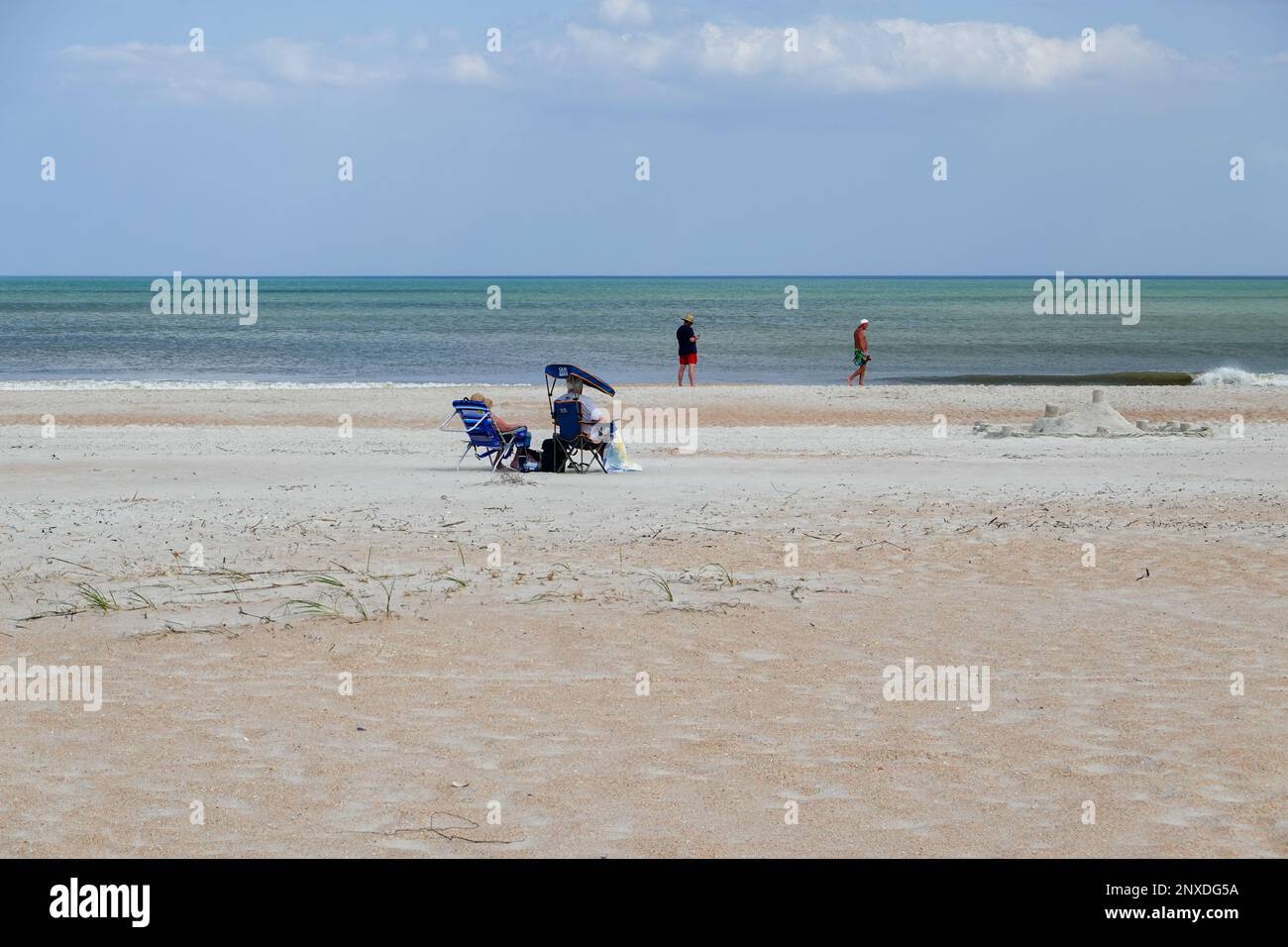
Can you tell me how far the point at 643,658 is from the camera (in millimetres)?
7191

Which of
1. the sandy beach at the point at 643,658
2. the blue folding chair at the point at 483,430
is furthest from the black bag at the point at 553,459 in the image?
the sandy beach at the point at 643,658

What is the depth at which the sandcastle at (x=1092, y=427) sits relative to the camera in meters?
17.2

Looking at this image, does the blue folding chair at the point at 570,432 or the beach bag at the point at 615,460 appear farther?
the beach bag at the point at 615,460

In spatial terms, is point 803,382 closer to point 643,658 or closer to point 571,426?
point 571,426

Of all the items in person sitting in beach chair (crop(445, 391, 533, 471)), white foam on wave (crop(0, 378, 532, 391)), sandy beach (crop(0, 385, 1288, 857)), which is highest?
white foam on wave (crop(0, 378, 532, 391))

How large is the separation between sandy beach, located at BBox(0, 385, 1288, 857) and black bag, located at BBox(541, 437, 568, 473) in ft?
2.43

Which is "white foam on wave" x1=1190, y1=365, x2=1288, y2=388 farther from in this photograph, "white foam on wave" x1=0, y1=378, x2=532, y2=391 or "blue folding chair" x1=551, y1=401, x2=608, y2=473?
"blue folding chair" x1=551, y1=401, x2=608, y2=473

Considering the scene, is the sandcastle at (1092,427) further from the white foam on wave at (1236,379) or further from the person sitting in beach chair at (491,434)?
the white foam on wave at (1236,379)

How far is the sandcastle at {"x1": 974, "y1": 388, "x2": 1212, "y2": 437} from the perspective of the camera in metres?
17.2

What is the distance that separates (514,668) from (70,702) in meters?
2.18

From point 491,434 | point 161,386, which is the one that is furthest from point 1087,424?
point 161,386

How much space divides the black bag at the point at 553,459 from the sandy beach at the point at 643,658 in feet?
2.43

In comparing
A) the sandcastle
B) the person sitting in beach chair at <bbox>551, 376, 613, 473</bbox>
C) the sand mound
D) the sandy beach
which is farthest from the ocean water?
the sandy beach
